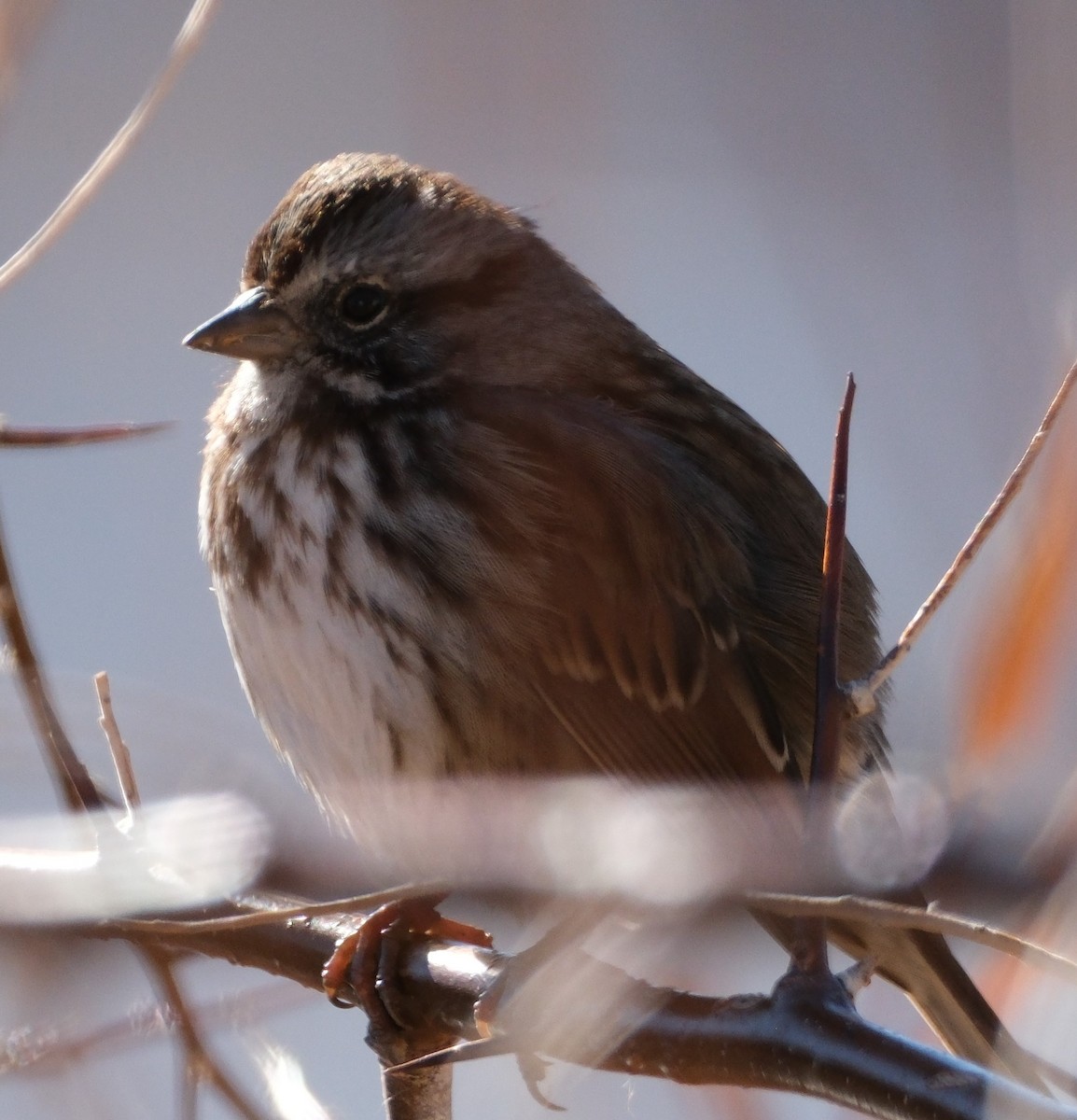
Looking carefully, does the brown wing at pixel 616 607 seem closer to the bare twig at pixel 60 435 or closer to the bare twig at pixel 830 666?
the bare twig at pixel 60 435

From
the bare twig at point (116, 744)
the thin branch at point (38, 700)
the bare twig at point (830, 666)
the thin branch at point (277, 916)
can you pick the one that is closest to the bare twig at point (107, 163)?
the thin branch at point (38, 700)

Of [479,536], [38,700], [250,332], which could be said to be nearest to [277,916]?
[38,700]

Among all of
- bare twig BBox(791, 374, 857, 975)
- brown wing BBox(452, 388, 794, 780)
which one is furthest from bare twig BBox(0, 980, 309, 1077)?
bare twig BBox(791, 374, 857, 975)

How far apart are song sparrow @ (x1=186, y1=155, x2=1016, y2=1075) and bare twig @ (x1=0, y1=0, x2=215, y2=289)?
91 centimetres

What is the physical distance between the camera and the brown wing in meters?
2.56

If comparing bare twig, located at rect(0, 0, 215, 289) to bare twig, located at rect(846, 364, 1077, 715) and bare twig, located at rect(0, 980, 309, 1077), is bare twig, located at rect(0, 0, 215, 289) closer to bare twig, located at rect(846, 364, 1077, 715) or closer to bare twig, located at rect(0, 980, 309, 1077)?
bare twig, located at rect(0, 980, 309, 1077)

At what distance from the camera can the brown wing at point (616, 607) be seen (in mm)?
2561

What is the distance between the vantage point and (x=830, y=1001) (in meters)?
1.49

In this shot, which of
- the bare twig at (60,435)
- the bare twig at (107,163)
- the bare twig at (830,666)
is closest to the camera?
the bare twig at (830,666)

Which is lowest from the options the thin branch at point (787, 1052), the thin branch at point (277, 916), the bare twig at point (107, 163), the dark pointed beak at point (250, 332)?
the thin branch at point (787, 1052)

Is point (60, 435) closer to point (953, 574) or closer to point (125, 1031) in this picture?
point (125, 1031)

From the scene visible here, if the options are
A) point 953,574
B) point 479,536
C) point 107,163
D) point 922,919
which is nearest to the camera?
point 922,919

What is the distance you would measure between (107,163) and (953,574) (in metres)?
1.03

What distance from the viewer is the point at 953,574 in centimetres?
142
